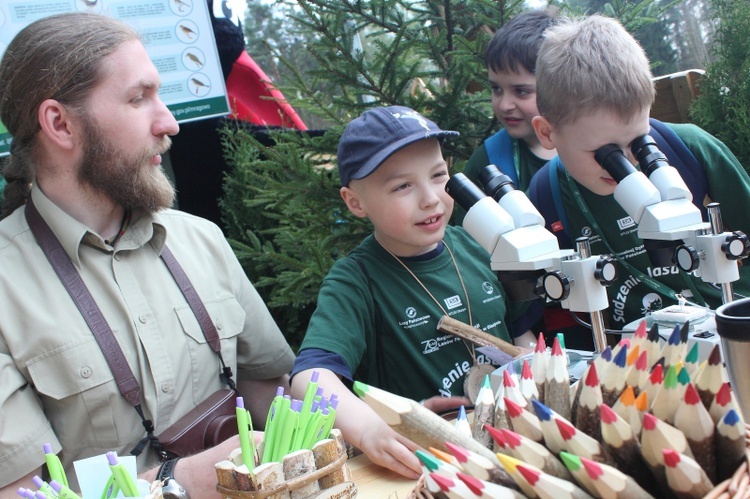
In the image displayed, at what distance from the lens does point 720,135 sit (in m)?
3.24

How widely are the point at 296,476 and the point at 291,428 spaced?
3.2 inches

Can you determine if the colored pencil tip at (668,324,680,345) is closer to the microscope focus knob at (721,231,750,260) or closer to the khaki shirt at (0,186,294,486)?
the microscope focus knob at (721,231,750,260)

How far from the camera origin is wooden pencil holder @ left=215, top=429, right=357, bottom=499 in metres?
1.11

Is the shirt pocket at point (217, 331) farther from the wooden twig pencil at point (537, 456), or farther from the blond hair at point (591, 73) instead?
the wooden twig pencil at point (537, 456)

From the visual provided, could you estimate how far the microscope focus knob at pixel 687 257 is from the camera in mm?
1404

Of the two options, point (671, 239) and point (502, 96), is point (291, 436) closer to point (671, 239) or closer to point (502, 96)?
point (671, 239)

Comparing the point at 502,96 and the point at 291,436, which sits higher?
the point at 502,96

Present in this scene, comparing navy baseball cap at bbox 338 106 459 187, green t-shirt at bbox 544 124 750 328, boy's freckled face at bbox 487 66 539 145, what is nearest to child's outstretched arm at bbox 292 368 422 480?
navy baseball cap at bbox 338 106 459 187

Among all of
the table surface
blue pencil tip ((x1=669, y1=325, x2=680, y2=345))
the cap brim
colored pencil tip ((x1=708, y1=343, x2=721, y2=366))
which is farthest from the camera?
the cap brim

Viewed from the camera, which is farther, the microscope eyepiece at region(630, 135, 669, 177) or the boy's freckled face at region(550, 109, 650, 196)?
the boy's freckled face at region(550, 109, 650, 196)

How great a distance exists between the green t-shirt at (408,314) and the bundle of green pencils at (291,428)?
702 mm

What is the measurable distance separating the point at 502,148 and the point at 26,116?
1.65 m

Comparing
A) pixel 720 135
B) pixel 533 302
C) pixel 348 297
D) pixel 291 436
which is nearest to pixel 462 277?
pixel 533 302

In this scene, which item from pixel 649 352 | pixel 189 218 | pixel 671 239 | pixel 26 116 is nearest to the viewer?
pixel 649 352
